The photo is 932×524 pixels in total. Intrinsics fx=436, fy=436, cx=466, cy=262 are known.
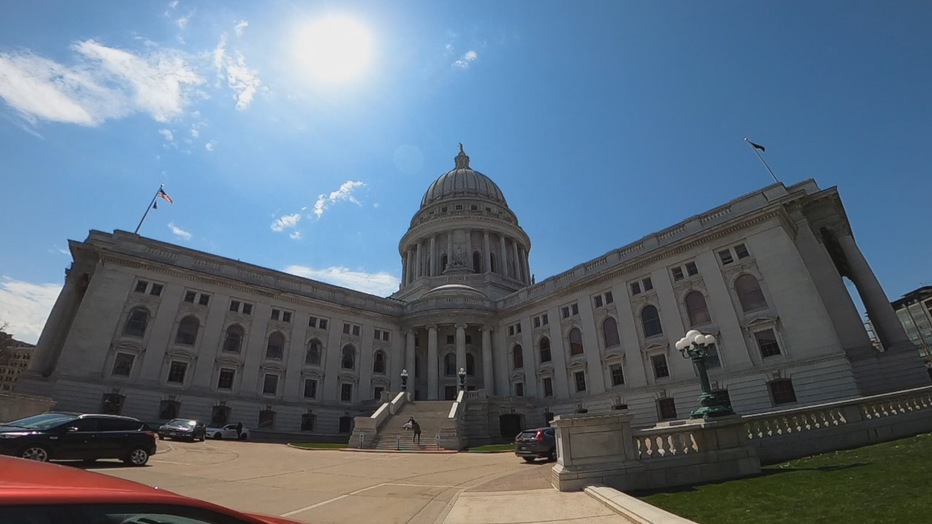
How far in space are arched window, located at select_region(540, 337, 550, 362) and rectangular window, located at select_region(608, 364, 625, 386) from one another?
7541 millimetres

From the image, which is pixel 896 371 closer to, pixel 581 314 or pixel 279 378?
pixel 581 314

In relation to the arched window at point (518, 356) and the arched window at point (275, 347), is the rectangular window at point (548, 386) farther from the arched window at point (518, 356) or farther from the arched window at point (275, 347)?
the arched window at point (275, 347)

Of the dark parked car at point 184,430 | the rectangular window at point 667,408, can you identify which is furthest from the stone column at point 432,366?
the dark parked car at point 184,430

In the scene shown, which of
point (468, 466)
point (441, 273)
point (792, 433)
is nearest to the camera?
point (792, 433)

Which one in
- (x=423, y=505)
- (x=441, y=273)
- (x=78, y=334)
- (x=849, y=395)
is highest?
(x=441, y=273)

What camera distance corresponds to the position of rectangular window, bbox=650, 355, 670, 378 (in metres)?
35.4

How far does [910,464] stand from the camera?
1011 cm

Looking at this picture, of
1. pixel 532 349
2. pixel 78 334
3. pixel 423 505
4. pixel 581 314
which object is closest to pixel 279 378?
pixel 78 334

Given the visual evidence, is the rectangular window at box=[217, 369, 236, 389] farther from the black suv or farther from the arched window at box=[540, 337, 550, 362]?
the arched window at box=[540, 337, 550, 362]

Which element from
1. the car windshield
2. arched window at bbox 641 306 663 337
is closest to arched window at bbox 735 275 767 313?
arched window at bbox 641 306 663 337

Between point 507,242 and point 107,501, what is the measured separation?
69860mm

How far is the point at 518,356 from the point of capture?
48250 mm

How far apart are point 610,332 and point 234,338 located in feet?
117

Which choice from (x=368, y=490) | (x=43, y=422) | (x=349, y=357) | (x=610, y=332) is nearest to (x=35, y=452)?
(x=43, y=422)
